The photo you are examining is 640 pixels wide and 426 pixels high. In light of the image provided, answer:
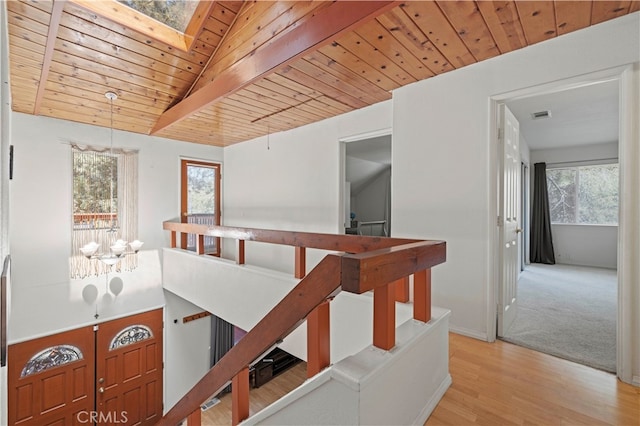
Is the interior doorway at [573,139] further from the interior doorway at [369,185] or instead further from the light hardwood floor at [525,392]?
the interior doorway at [369,185]

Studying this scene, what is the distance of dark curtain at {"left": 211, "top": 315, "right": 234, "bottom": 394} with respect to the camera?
16.9 ft

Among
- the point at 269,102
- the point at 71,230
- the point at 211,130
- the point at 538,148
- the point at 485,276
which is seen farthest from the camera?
the point at 538,148

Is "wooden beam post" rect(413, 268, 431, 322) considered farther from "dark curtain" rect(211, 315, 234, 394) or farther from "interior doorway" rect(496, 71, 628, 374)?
"dark curtain" rect(211, 315, 234, 394)

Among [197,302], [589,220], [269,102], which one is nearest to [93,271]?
[197,302]

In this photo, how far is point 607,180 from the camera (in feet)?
17.7

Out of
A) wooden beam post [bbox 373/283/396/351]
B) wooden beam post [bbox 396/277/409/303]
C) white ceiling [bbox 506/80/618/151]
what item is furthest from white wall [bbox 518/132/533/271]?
wooden beam post [bbox 373/283/396/351]

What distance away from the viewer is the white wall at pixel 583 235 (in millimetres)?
5242

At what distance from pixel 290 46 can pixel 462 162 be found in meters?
1.62

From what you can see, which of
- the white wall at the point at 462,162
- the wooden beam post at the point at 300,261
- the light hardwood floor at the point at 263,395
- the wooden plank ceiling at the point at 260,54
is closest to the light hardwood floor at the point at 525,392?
the white wall at the point at 462,162

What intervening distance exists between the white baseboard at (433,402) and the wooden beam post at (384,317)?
47cm

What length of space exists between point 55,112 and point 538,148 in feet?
26.6

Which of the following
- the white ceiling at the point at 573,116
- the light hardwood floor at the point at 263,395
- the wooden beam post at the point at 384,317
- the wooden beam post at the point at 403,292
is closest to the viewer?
the wooden beam post at the point at 384,317

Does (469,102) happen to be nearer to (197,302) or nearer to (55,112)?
(197,302)

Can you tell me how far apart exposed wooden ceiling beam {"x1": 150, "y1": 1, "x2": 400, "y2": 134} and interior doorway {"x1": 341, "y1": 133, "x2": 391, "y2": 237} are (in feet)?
8.94
